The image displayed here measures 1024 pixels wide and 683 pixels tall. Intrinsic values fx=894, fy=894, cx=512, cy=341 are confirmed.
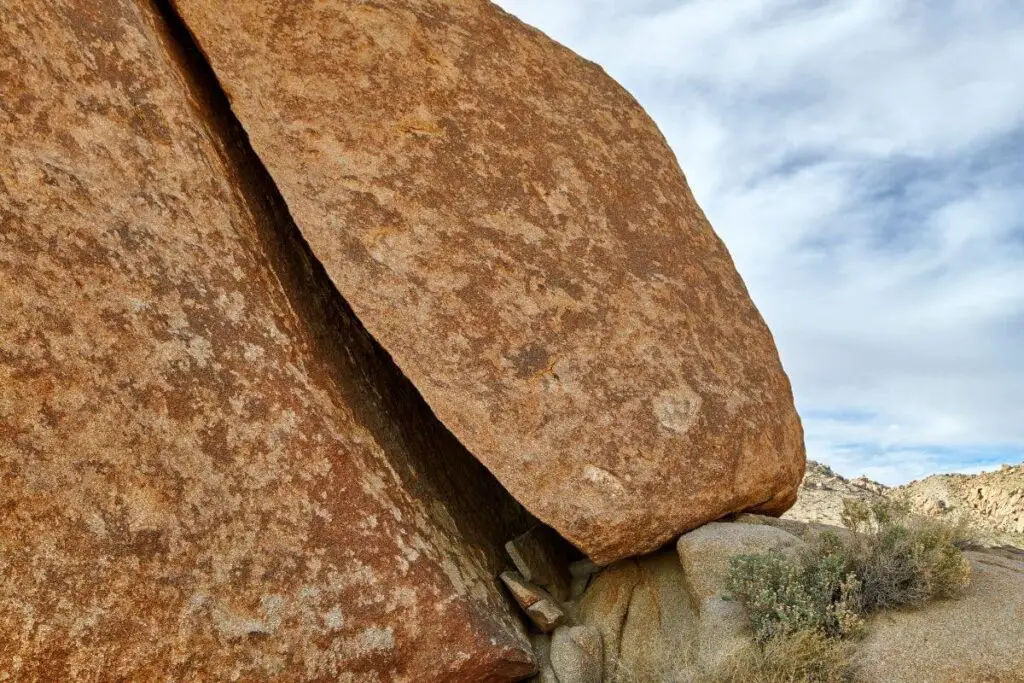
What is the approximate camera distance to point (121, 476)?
405cm

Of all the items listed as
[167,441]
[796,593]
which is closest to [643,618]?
[796,593]

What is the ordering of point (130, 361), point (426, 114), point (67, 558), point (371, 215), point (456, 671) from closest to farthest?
1. point (67, 558)
2. point (130, 361)
3. point (456, 671)
4. point (371, 215)
5. point (426, 114)

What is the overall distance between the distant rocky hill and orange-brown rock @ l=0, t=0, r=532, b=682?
8.50 metres

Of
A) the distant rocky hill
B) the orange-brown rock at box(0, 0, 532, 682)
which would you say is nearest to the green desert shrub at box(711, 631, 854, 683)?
the orange-brown rock at box(0, 0, 532, 682)

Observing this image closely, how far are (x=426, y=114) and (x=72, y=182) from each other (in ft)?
7.39

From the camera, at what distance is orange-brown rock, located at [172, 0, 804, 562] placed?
205 inches

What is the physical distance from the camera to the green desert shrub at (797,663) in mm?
4426

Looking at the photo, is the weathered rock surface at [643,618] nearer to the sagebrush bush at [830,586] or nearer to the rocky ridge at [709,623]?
the rocky ridge at [709,623]

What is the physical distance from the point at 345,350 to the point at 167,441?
1.58 meters

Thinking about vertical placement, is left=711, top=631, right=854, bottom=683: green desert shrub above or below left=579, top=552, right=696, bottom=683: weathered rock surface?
below

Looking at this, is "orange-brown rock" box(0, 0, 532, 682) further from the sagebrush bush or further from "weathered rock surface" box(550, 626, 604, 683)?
the sagebrush bush

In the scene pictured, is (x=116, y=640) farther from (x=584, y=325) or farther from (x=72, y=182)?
(x=584, y=325)

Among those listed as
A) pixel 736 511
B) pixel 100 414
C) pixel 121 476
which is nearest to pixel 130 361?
pixel 100 414

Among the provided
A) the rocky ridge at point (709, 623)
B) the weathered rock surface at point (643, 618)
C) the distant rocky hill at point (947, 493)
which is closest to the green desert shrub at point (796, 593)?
the rocky ridge at point (709, 623)
